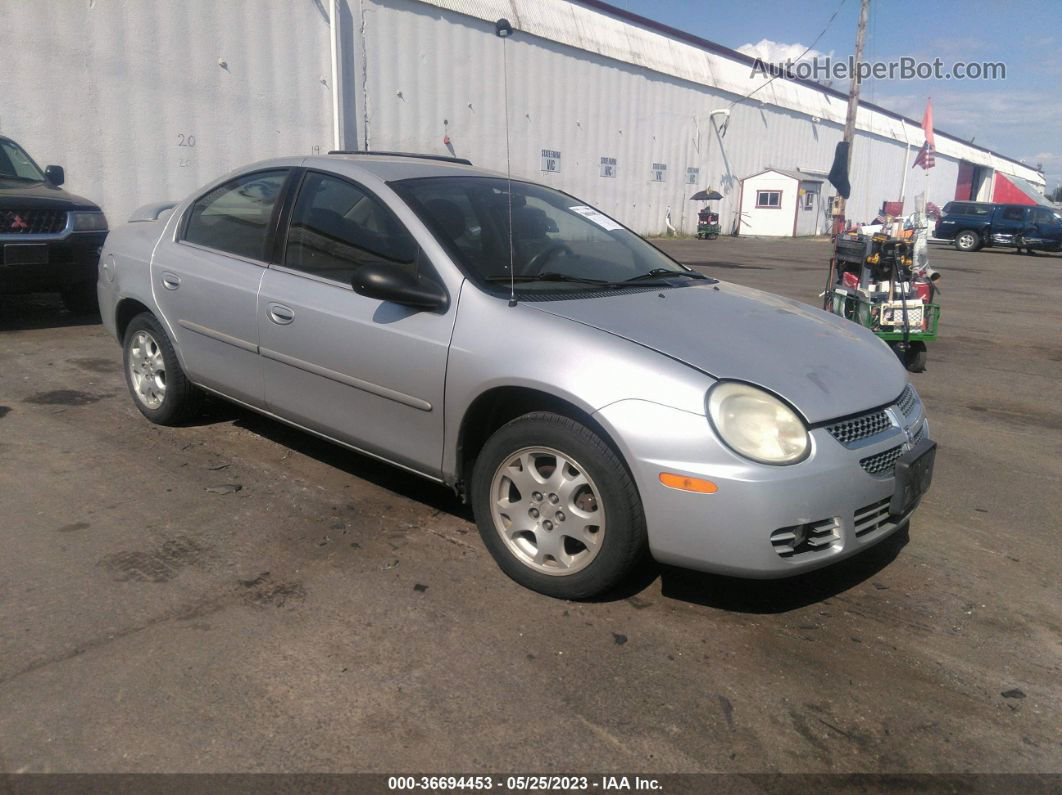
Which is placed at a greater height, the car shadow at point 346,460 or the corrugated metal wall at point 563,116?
the corrugated metal wall at point 563,116

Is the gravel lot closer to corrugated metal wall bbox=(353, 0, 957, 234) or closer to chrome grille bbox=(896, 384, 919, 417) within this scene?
chrome grille bbox=(896, 384, 919, 417)

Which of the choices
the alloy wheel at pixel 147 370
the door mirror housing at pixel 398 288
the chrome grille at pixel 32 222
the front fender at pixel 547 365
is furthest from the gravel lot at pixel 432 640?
the chrome grille at pixel 32 222

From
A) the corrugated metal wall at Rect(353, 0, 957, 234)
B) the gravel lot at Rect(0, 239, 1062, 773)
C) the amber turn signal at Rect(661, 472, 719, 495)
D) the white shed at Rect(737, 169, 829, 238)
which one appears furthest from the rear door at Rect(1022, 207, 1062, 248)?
the amber turn signal at Rect(661, 472, 719, 495)

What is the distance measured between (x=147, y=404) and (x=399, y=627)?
2.85 meters

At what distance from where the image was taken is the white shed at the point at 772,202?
108 feet

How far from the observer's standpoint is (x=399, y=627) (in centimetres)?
288

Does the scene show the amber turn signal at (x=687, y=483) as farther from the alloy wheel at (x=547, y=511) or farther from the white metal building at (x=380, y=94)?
the white metal building at (x=380, y=94)

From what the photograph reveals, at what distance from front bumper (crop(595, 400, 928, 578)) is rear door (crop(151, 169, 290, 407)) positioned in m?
2.09

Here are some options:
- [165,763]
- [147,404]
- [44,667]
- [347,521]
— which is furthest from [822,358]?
[147,404]

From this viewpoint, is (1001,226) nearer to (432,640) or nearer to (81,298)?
(81,298)

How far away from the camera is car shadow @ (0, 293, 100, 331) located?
8.10 metres

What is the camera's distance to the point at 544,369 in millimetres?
2961

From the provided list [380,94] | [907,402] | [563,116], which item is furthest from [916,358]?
[563,116]

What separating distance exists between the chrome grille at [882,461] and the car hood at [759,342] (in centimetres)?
17
